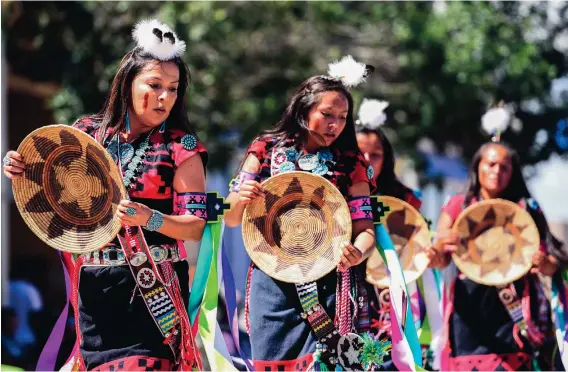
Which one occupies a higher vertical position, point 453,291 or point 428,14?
point 428,14

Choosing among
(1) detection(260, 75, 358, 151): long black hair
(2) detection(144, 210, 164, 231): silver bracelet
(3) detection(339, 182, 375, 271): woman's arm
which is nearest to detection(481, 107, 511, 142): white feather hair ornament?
(1) detection(260, 75, 358, 151): long black hair

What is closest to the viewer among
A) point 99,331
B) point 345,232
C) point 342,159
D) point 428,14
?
point 99,331

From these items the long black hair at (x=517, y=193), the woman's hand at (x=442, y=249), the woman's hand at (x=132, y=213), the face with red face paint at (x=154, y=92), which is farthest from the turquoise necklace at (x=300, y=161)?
the long black hair at (x=517, y=193)

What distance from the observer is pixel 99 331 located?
13.0 ft

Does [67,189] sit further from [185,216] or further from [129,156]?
[185,216]

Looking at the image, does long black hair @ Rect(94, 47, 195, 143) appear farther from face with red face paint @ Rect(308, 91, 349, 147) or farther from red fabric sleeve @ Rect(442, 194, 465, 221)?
red fabric sleeve @ Rect(442, 194, 465, 221)

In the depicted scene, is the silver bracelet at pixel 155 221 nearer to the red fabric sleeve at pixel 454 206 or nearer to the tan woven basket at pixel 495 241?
the tan woven basket at pixel 495 241

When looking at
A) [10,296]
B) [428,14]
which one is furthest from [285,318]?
[428,14]

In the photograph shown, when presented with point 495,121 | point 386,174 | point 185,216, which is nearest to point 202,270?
point 185,216

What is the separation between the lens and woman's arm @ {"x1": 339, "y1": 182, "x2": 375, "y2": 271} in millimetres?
4258

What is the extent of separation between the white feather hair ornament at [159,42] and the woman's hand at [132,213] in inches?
28.3

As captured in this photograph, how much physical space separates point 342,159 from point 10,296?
6474mm

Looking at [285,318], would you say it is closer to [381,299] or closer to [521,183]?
[381,299]

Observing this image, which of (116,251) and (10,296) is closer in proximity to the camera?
(116,251)
